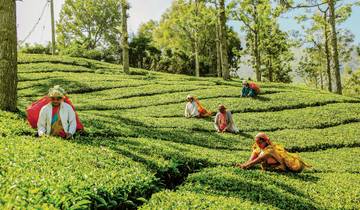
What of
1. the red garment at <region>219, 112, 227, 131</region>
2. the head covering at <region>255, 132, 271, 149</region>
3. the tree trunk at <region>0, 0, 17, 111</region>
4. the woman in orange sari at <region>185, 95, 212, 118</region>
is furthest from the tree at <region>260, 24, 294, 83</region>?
the head covering at <region>255, 132, 271, 149</region>

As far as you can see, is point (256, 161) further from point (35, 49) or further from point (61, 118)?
point (35, 49)

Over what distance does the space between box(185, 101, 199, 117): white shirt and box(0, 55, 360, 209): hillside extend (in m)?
0.51

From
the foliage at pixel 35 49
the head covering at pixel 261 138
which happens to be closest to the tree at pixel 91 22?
the foliage at pixel 35 49

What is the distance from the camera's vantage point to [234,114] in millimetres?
22969

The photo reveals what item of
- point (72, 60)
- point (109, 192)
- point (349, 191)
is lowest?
point (349, 191)

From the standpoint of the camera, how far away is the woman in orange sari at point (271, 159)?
11.6m

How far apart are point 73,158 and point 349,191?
263 inches

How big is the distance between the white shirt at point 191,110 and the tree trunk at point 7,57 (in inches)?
405

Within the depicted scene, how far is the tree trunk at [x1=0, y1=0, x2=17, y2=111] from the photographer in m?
14.2

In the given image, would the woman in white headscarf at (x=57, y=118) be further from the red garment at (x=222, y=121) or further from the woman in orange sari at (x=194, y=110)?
the woman in orange sari at (x=194, y=110)

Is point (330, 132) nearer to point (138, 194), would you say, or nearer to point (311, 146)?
point (311, 146)

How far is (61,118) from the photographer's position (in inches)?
476

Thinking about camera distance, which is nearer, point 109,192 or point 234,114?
point 109,192

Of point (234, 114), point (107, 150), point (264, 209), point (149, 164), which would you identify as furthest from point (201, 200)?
point (234, 114)
